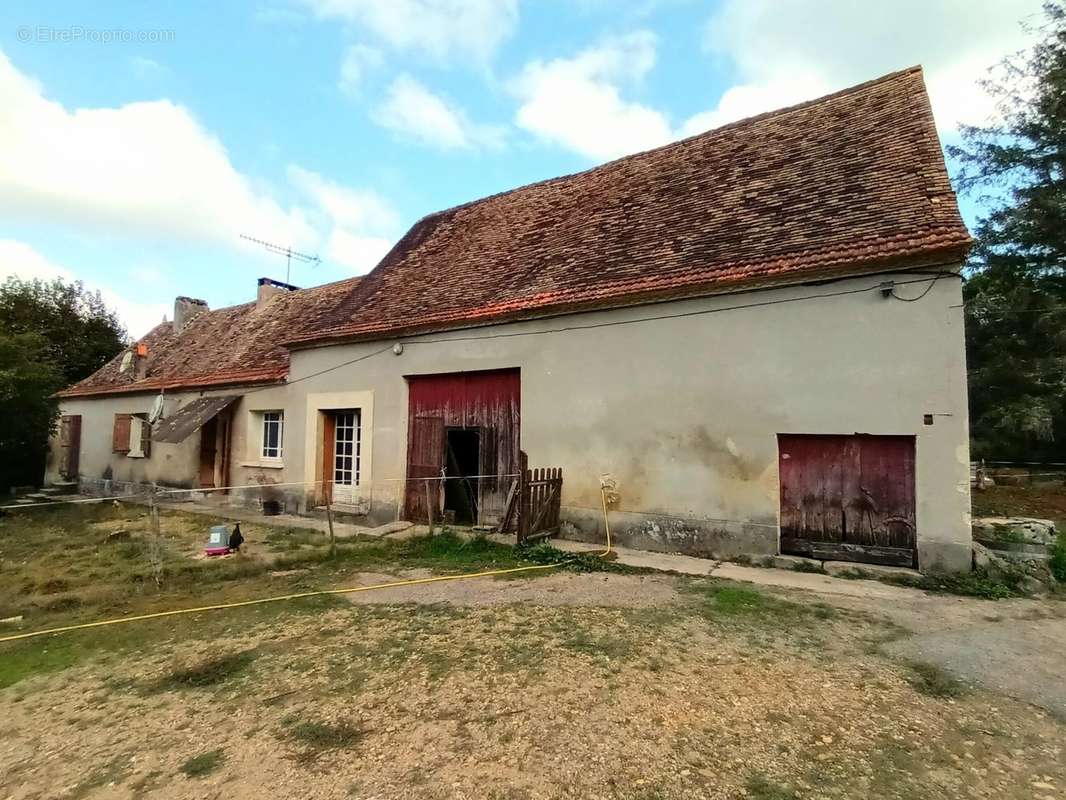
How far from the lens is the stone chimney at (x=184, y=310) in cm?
2102

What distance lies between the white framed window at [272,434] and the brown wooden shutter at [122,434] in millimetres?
6298

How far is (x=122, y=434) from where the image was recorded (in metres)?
17.4

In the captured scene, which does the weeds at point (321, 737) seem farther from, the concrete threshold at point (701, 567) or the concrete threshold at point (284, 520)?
the concrete threshold at point (284, 520)

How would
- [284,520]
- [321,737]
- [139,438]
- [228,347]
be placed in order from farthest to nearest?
1. [228,347]
2. [139,438]
3. [284,520]
4. [321,737]

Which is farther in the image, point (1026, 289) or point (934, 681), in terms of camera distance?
point (1026, 289)

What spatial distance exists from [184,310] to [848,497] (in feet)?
74.9

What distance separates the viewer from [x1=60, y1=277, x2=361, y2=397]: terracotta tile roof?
14938mm

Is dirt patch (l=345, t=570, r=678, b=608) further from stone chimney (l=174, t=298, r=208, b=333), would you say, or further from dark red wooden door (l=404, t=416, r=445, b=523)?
stone chimney (l=174, t=298, r=208, b=333)

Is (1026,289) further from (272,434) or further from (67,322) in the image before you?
(67,322)

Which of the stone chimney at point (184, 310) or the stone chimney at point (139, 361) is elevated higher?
the stone chimney at point (184, 310)

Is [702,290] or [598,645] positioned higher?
[702,290]

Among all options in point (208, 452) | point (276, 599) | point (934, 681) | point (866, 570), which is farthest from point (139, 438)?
point (934, 681)

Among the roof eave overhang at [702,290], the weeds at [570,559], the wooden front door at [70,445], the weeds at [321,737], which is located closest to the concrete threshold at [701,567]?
the weeds at [570,559]

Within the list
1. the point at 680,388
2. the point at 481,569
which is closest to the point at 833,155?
the point at 680,388
